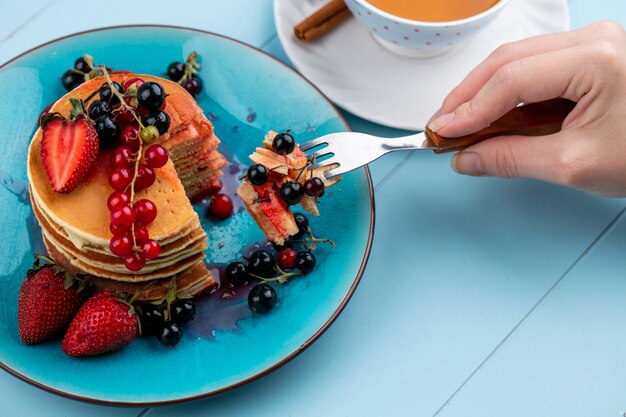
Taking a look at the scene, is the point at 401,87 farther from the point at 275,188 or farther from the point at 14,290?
the point at 14,290

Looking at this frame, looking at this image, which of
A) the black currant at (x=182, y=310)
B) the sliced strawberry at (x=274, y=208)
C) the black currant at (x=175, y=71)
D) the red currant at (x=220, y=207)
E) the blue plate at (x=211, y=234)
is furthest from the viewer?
the black currant at (x=175, y=71)

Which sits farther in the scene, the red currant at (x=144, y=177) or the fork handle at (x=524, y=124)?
the fork handle at (x=524, y=124)

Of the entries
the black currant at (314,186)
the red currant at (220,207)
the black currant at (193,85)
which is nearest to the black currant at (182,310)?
the red currant at (220,207)

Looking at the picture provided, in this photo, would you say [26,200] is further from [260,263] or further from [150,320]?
[260,263]

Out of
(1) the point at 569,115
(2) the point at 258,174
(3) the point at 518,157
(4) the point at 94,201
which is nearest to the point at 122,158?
(4) the point at 94,201

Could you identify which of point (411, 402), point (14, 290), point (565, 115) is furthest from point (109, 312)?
point (565, 115)

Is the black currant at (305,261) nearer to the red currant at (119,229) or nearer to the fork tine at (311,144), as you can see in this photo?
the fork tine at (311,144)

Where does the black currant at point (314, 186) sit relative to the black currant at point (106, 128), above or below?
below
